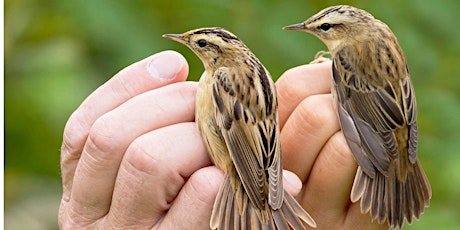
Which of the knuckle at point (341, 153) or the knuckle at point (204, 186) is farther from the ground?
the knuckle at point (341, 153)

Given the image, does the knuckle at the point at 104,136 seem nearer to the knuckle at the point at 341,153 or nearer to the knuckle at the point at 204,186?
the knuckle at the point at 204,186

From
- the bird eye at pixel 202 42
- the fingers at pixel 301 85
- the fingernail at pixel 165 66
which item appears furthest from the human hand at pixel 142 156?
the fingers at pixel 301 85

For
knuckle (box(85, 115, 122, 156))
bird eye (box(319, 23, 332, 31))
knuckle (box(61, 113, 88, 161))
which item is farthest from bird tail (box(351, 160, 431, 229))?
knuckle (box(61, 113, 88, 161))

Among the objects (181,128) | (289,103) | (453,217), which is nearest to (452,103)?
(453,217)

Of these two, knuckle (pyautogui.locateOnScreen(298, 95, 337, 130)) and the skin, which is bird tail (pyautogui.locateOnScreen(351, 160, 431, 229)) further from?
knuckle (pyautogui.locateOnScreen(298, 95, 337, 130))

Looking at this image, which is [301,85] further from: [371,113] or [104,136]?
[104,136]

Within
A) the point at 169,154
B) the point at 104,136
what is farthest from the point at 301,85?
the point at 104,136
